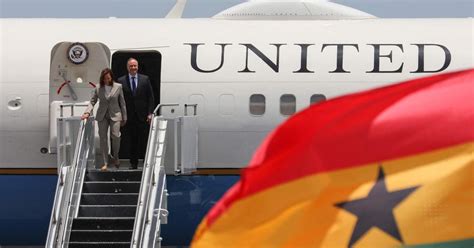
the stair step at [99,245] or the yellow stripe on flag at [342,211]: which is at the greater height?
the yellow stripe on flag at [342,211]

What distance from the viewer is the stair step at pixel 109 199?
1988cm

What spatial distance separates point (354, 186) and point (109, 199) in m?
9.49

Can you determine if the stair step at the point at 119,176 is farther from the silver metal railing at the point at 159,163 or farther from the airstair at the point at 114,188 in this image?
the silver metal railing at the point at 159,163

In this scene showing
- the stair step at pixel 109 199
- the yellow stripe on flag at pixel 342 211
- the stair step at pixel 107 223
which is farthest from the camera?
the stair step at pixel 109 199

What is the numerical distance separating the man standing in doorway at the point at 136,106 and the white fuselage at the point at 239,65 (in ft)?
0.96

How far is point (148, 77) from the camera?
2072cm

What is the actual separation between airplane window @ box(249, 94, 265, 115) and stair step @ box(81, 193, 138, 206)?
217 centimetres

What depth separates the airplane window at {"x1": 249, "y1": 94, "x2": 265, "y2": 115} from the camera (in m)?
20.2

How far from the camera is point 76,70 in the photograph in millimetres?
20953

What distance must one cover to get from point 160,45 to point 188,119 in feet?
4.49

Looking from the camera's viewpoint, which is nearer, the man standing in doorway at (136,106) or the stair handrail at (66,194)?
the stair handrail at (66,194)

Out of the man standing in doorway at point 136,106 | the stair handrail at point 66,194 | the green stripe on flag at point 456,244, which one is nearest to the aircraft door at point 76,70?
the man standing in doorway at point 136,106

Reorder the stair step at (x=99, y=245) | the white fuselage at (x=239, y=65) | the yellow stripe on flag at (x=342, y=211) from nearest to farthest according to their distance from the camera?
the yellow stripe on flag at (x=342, y=211), the stair step at (x=99, y=245), the white fuselage at (x=239, y=65)

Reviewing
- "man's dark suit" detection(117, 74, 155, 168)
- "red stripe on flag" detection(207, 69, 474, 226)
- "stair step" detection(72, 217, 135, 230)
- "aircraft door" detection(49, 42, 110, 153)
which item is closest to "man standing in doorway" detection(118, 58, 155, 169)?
"man's dark suit" detection(117, 74, 155, 168)
